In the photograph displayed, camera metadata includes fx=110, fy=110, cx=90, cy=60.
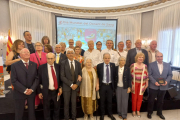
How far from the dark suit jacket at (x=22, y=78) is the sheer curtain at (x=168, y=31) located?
25.2 feet

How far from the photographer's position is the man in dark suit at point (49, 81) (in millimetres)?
2334

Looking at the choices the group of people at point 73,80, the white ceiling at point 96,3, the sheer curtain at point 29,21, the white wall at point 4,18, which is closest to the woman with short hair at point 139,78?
the group of people at point 73,80

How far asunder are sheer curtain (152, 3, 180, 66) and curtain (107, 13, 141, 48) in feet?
3.79

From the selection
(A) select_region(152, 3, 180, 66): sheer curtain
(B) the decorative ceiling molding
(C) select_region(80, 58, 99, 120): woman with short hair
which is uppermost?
(B) the decorative ceiling molding

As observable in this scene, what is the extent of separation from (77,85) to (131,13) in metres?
7.85

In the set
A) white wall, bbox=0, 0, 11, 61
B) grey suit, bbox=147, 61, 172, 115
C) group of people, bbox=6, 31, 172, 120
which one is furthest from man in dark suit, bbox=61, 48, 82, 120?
white wall, bbox=0, 0, 11, 61

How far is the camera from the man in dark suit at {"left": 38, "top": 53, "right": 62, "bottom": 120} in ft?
7.66

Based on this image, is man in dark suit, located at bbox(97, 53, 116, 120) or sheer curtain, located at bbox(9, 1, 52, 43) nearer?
man in dark suit, located at bbox(97, 53, 116, 120)

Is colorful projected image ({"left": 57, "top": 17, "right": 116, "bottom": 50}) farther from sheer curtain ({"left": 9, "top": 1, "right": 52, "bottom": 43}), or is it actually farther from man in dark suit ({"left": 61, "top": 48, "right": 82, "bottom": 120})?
man in dark suit ({"left": 61, "top": 48, "right": 82, "bottom": 120})

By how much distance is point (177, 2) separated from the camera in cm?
633

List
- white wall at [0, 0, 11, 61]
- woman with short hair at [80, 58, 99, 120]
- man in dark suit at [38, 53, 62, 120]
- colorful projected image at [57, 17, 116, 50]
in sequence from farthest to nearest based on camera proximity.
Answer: colorful projected image at [57, 17, 116, 50] < white wall at [0, 0, 11, 61] < woman with short hair at [80, 58, 99, 120] < man in dark suit at [38, 53, 62, 120]

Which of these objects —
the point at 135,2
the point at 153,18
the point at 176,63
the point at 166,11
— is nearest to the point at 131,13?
the point at 135,2

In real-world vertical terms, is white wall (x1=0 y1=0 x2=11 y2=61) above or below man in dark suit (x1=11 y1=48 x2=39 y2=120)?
above

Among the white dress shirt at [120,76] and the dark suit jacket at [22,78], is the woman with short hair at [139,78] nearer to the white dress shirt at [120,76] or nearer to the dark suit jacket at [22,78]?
the white dress shirt at [120,76]
